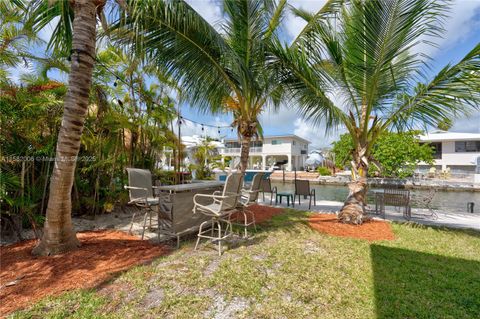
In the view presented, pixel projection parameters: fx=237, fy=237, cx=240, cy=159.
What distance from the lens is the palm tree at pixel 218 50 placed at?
390cm

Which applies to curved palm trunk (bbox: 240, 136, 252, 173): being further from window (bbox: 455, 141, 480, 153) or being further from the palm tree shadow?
window (bbox: 455, 141, 480, 153)

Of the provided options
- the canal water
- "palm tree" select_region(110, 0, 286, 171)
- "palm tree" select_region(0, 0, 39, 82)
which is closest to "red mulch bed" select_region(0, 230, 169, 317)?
"palm tree" select_region(0, 0, 39, 82)

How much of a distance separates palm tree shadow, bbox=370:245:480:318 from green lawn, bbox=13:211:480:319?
1 centimetres

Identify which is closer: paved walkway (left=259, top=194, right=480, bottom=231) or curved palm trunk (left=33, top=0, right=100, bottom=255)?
curved palm trunk (left=33, top=0, right=100, bottom=255)

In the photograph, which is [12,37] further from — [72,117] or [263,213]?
[263,213]

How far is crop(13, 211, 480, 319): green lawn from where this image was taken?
2.37 m

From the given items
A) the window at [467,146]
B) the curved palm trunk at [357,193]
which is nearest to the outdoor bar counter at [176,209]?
the curved palm trunk at [357,193]

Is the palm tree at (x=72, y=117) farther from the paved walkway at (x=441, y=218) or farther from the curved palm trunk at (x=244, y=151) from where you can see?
the paved walkway at (x=441, y=218)

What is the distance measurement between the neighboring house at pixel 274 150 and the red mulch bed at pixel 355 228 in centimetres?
2684

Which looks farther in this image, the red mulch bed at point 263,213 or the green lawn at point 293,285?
the red mulch bed at point 263,213

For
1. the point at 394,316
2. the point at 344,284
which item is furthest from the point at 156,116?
the point at 394,316

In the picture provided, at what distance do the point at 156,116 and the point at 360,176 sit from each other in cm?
601

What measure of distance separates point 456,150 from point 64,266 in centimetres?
3676

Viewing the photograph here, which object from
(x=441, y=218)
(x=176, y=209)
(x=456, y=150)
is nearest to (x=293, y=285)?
(x=176, y=209)
